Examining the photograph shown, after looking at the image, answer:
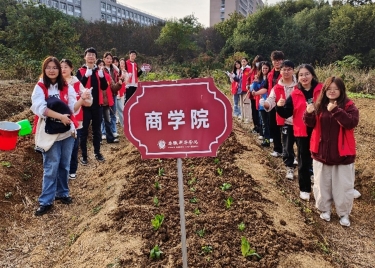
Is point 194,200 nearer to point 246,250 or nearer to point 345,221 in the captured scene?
point 246,250

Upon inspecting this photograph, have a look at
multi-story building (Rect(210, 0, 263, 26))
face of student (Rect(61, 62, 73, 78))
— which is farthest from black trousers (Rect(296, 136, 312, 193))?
multi-story building (Rect(210, 0, 263, 26))

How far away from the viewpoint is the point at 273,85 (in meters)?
6.12

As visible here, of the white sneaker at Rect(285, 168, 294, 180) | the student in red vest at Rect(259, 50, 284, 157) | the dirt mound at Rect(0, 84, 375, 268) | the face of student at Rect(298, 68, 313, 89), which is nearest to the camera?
the dirt mound at Rect(0, 84, 375, 268)

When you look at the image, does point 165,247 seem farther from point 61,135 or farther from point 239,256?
point 61,135

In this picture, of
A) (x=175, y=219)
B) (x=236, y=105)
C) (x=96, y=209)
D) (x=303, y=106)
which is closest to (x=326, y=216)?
(x=303, y=106)

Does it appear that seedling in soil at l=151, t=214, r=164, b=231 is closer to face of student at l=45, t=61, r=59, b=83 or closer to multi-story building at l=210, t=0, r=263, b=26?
face of student at l=45, t=61, r=59, b=83

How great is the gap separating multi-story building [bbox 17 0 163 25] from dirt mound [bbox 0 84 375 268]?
48444 mm

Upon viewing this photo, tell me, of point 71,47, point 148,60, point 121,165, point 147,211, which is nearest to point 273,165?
point 121,165

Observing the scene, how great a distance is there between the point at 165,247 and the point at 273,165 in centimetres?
348

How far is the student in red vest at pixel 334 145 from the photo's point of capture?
366 cm

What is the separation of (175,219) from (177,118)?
1471 mm

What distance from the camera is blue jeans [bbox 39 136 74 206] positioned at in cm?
409

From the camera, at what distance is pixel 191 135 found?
215 centimetres

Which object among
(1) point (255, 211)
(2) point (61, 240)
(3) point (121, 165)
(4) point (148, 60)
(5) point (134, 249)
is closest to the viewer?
(5) point (134, 249)
